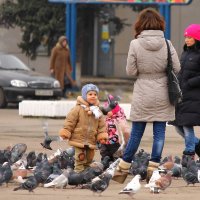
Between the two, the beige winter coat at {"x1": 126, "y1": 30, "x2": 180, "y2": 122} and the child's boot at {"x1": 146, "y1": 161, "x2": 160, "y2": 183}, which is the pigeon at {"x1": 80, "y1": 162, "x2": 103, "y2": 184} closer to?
the child's boot at {"x1": 146, "y1": 161, "x2": 160, "y2": 183}

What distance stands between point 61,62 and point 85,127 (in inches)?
671

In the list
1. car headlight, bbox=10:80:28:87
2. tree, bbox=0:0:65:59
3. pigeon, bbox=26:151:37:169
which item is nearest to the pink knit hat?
pigeon, bbox=26:151:37:169

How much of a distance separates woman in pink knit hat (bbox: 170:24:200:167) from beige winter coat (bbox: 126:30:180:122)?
1243 mm

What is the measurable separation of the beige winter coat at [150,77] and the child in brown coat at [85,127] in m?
0.47

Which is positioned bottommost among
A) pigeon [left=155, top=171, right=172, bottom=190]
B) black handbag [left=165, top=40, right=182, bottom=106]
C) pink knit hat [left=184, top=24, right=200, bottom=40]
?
pigeon [left=155, top=171, right=172, bottom=190]

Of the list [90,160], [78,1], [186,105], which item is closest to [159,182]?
[90,160]

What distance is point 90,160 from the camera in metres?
12.1

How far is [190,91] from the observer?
13062 millimetres

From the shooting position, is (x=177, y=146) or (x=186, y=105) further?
(x=177, y=146)

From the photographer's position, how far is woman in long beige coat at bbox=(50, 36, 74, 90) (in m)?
28.6

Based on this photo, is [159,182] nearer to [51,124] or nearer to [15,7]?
[51,124]

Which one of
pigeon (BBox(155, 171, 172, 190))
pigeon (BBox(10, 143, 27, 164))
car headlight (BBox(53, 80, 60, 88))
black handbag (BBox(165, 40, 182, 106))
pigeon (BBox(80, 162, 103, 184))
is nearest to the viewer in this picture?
pigeon (BBox(155, 171, 172, 190))

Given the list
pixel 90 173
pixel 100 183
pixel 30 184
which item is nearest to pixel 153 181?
pixel 90 173

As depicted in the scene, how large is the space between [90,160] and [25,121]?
31.9 feet
